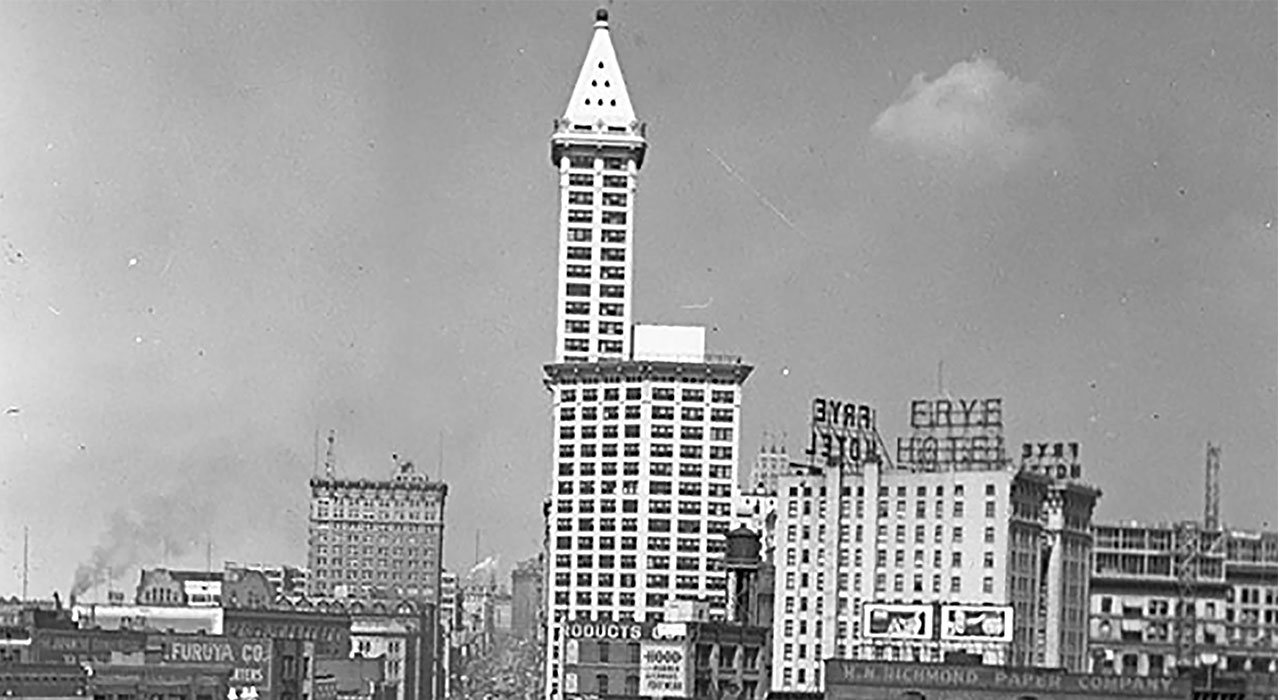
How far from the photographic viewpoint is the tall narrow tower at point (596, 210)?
33.0 metres

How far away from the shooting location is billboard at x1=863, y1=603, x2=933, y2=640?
818 inches

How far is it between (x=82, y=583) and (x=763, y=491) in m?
8.25

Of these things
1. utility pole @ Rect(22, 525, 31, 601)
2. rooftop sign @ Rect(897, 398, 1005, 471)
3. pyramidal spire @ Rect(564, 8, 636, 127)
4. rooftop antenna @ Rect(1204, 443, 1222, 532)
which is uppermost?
pyramidal spire @ Rect(564, 8, 636, 127)

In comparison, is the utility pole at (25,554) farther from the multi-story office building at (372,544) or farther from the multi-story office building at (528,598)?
the multi-story office building at (372,544)

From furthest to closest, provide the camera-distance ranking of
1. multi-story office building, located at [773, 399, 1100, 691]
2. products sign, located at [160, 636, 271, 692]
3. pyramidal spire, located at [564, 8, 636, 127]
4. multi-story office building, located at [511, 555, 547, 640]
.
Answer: pyramidal spire, located at [564, 8, 636, 127] → multi-story office building, located at [511, 555, 547, 640] → products sign, located at [160, 636, 271, 692] → multi-story office building, located at [773, 399, 1100, 691]

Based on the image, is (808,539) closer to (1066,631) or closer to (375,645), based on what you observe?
(1066,631)

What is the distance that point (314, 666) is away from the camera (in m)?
28.3

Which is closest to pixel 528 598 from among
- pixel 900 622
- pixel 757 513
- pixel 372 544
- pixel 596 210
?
pixel 757 513

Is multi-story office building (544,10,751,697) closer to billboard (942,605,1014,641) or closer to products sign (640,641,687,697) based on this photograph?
products sign (640,641,687,697)

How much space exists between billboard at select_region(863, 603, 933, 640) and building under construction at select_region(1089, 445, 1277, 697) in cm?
154

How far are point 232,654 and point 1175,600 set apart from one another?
8.78 metres

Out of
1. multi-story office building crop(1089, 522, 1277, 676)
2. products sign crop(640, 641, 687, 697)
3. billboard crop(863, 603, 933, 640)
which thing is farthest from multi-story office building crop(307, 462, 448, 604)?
billboard crop(863, 603, 933, 640)

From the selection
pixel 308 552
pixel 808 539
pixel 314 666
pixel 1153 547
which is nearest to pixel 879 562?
pixel 808 539

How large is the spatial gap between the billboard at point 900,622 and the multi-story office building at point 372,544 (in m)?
12.5
